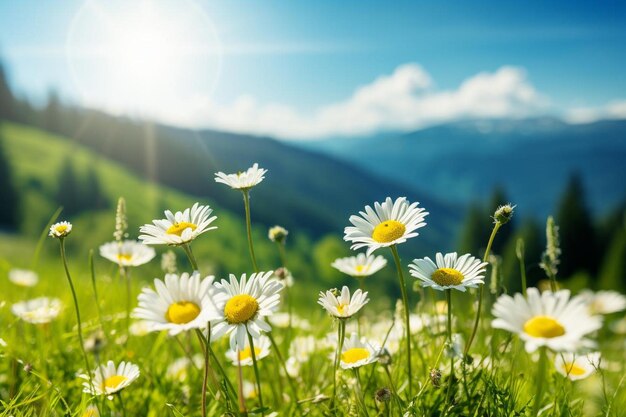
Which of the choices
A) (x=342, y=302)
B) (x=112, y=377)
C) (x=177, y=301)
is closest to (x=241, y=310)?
(x=177, y=301)

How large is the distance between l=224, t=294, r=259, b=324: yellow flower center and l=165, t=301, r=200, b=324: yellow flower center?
0.58 feet

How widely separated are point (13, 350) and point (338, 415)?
6.74 ft

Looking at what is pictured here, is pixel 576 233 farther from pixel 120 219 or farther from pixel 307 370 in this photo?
pixel 120 219

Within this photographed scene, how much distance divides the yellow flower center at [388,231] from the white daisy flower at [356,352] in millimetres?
487

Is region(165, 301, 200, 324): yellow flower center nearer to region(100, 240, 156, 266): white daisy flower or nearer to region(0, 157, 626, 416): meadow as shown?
region(0, 157, 626, 416): meadow

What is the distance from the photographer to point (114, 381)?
95.3 inches

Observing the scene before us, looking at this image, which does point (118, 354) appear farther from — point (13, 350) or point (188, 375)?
point (13, 350)

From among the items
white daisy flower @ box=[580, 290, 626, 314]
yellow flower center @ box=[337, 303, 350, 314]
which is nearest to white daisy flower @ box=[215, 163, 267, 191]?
yellow flower center @ box=[337, 303, 350, 314]

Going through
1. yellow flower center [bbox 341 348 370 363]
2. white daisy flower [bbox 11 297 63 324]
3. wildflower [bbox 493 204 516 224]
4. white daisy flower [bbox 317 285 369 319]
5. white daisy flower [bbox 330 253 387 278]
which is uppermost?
wildflower [bbox 493 204 516 224]

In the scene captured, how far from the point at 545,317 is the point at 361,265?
4.96 ft

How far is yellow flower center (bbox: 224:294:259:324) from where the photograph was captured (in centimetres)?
199

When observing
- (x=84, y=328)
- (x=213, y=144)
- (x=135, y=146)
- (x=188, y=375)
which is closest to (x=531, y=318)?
(x=188, y=375)

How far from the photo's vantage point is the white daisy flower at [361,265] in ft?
9.25

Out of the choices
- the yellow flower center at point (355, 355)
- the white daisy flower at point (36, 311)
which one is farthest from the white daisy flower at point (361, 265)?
the white daisy flower at point (36, 311)
